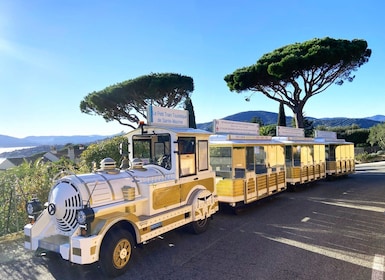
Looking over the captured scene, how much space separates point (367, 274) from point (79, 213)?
4.02 meters

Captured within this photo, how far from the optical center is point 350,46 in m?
19.8

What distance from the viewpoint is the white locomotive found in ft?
13.0

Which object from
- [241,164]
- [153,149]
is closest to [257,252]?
[153,149]

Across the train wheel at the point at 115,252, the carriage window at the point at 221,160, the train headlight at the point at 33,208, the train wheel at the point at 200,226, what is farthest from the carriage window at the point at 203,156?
the train headlight at the point at 33,208

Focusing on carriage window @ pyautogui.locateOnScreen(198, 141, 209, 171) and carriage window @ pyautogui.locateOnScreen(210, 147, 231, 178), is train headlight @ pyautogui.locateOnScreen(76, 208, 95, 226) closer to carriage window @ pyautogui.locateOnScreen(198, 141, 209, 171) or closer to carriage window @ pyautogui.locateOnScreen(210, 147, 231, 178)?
carriage window @ pyautogui.locateOnScreen(198, 141, 209, 171)

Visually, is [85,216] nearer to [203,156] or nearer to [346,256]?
[203,156]

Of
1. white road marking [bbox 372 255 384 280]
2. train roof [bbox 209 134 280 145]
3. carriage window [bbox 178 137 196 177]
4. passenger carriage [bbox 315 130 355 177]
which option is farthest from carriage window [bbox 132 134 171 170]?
passenger carriage [bbox 315 130 355 177]

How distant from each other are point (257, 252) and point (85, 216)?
2902 millimetres

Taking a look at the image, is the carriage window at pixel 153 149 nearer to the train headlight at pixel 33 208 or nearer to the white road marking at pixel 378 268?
the train headlight at pixel 33 208

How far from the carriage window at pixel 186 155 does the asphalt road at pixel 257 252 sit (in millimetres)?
1317

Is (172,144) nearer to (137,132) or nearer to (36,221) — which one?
(137,132)

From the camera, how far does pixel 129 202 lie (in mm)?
4555

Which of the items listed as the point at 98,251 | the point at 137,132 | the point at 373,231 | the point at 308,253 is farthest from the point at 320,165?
the point at 98,251

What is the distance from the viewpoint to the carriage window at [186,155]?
18.8 ft
